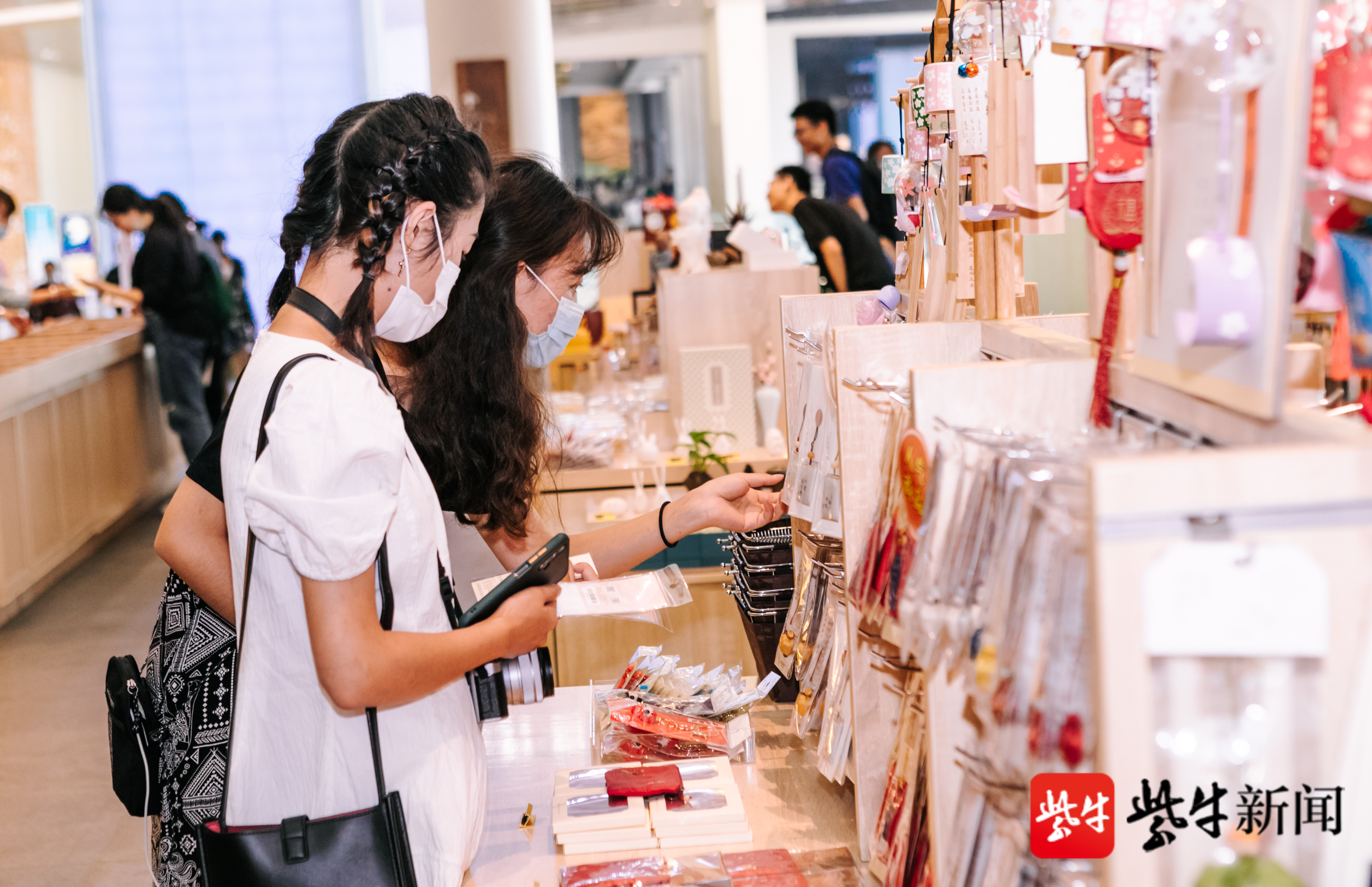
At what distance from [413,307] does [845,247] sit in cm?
421

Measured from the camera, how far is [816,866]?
132 centimetres

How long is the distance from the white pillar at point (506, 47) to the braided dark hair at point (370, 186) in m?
7.22

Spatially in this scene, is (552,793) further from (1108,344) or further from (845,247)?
(845,247)

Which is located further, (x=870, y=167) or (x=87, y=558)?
(x=870, y=167)

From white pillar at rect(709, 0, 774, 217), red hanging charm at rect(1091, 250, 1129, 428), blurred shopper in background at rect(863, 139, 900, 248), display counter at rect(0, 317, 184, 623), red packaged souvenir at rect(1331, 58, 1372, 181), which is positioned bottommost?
display counter at rect(0, 317, 184, 623)

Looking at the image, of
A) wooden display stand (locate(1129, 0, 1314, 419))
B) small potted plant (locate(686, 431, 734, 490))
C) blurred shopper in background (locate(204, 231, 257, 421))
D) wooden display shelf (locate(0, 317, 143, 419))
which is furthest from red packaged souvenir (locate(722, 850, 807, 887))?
blurred shopper in background (locate(204, 231, 257, 421))

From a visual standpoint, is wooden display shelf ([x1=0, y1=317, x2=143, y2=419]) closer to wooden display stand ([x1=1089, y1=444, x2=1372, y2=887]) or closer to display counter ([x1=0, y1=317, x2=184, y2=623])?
display counter ([x1=0, y1=317, x2=184, y2=623])

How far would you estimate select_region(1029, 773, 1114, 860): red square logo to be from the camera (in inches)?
29.2

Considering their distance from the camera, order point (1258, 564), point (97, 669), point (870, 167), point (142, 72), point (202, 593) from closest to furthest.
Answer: point (1258, 564) < point (202, 593) < point (97, 669) < point (870, 167) < point (142, 72)

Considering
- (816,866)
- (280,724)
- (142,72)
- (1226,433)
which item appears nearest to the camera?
(1226,433)

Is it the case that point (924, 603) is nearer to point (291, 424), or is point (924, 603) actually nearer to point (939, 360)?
point (939, 360)

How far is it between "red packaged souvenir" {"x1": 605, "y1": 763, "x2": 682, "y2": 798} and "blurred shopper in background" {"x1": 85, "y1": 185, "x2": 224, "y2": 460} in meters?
5.82

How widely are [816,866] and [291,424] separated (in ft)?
2.54

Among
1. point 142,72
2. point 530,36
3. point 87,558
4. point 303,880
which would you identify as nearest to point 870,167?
point 530,36
